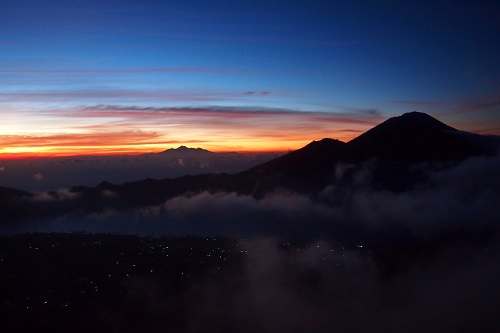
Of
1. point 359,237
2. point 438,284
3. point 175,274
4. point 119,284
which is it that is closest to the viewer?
point 119,284

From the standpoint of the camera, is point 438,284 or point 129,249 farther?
point 129,249

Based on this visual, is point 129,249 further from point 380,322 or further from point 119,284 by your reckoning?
point 380,322

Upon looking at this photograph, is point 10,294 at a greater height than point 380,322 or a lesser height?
greater

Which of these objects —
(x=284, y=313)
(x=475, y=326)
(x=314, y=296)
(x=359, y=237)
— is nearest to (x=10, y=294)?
(x=284, y=313)

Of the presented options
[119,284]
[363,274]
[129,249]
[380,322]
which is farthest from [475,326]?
[129,249]

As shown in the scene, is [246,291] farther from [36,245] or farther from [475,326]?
[36,245]

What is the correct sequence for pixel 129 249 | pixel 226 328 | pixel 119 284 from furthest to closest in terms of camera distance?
pixel 129 249 → pixel 119 284 → pixel 226 328
